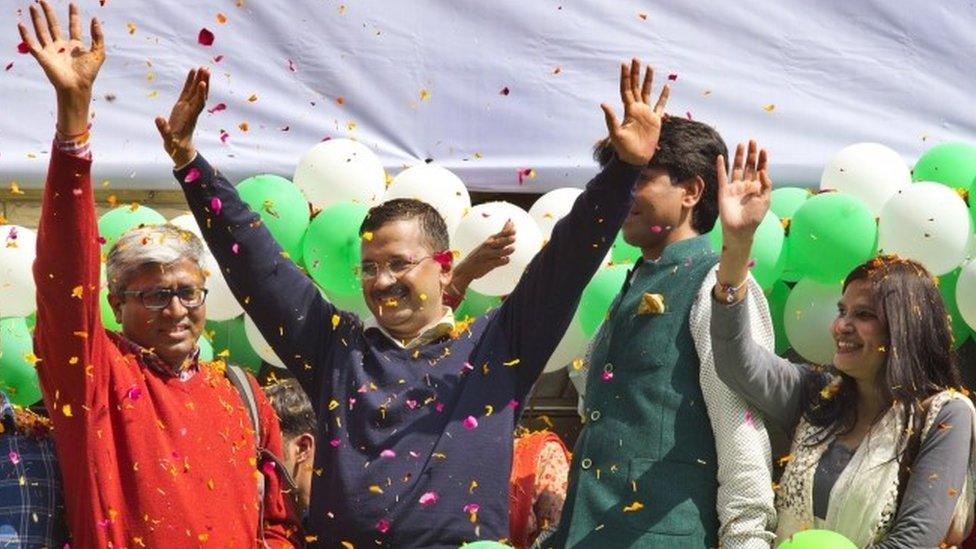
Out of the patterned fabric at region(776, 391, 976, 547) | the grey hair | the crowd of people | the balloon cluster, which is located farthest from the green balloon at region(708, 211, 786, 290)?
the grey hair

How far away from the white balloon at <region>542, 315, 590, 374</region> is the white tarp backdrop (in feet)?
2.26

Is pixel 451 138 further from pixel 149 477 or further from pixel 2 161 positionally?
pixel 149 477

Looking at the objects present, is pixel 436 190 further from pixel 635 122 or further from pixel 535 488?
pixel 635 122

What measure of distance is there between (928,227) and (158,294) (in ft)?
6.27

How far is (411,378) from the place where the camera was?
3219 mm

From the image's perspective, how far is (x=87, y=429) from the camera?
10.3ft

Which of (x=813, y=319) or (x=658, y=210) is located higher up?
(x=658, y=210)

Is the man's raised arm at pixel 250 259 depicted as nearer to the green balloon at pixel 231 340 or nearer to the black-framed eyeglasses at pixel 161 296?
the black-framed eyeglasses at pixel 161 296

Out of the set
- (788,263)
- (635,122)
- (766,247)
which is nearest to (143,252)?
(635,122)

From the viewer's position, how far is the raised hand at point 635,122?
122 inches

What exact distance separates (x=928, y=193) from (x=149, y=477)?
6.82 ft

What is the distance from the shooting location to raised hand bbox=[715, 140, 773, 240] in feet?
10.8

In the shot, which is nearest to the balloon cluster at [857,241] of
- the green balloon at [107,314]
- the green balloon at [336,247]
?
the green balloon at [336,247]

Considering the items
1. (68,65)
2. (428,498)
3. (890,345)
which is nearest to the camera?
(68,65)
